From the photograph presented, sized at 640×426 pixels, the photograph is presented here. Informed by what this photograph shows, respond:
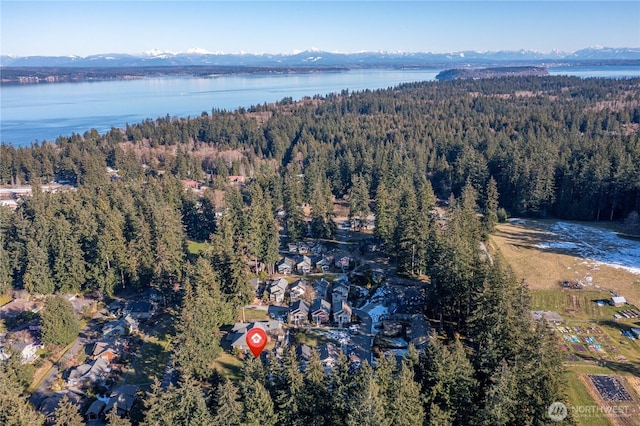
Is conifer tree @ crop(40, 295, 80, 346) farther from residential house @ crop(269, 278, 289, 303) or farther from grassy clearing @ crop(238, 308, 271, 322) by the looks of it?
residential house @ crop(269, 278, 289, 303)

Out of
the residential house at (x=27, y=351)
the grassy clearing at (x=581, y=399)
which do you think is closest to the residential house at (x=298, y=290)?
the residential house at (x=27, y=351)

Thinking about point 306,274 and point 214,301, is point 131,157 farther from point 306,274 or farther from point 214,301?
point 214,301

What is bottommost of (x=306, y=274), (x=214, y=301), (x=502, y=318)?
(x=306, y=274)

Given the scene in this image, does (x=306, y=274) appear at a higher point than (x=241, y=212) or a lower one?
lower

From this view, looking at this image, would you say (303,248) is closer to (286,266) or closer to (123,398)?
(286,266)

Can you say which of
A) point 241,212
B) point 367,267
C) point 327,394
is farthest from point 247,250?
point 327,394

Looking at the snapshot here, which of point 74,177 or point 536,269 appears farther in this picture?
point 74,177

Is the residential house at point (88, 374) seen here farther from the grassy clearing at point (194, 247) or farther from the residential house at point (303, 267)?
the grassy clearing at point (194, 247)
